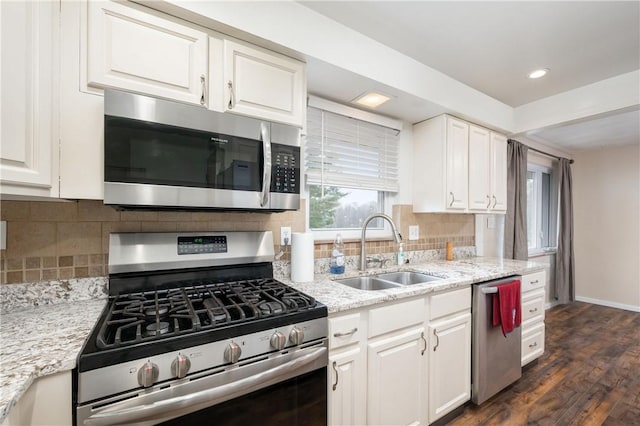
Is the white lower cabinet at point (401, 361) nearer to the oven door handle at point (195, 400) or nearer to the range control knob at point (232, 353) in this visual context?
the oven door handle at point (195, 400)

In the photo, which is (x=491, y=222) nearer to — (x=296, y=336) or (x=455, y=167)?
(x=455, y=167)

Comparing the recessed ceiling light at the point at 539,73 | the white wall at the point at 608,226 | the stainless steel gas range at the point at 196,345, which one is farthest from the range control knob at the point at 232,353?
the white wall at the point at 608,226

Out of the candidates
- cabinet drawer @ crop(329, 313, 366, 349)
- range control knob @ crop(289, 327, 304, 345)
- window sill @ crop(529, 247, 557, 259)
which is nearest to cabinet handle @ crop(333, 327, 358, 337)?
cabinet drawer @ crop(329, 313, 366, 349)

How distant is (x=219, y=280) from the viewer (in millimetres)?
1503

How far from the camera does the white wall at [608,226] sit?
3.99 metres

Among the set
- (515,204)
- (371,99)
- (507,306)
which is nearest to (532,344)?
(507,306)

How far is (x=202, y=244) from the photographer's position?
58.6 inches

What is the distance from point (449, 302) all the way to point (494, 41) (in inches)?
64.7

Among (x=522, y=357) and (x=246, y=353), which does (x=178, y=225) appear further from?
(x=522, y=357)

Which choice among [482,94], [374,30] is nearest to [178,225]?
[374,30]

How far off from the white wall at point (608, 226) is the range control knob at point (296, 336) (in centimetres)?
527

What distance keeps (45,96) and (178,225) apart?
2.34ft

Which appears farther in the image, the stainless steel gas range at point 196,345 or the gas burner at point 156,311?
the gas burner at point 156,311

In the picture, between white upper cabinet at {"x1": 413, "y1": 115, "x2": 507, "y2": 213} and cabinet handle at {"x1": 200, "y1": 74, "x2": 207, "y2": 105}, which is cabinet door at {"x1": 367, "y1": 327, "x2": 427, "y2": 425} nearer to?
white upper cabinet at {"x1": 413, "y1": 115, "x2": 507, "y2": 213}
